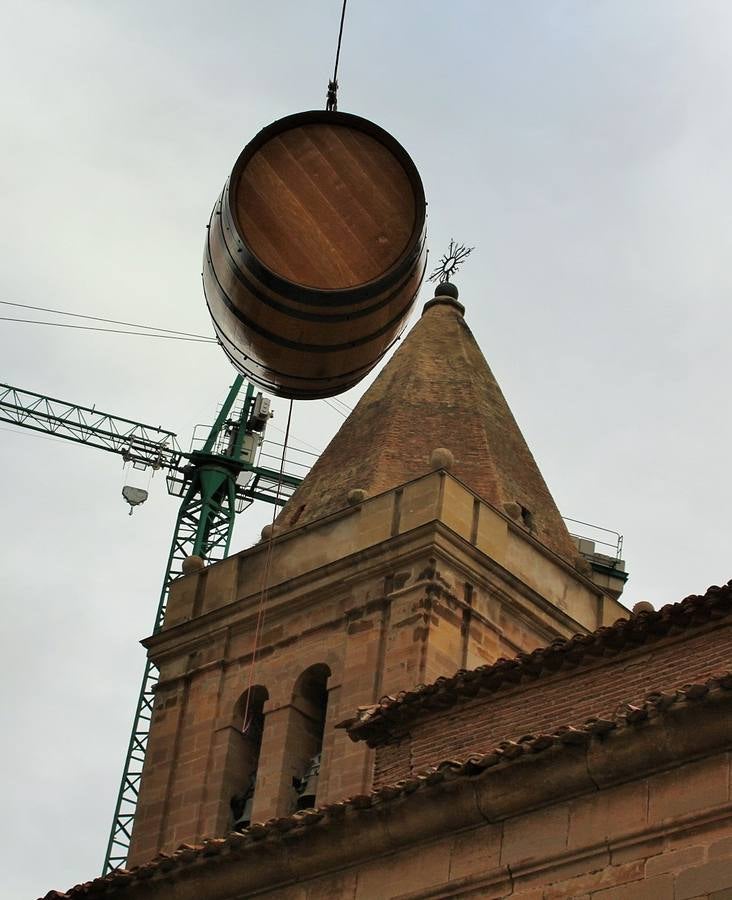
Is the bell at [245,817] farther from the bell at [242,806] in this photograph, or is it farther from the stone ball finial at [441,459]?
the stone ball finial at [441,459]

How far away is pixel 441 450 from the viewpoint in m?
27.6

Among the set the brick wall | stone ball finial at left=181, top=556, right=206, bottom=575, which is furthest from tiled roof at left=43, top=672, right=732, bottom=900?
stone ball finial at left=181, top=556, right=206, bottom=575

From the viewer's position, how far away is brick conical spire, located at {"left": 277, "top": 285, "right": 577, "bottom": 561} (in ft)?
94.5

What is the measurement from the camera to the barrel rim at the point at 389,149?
8547 millimetres

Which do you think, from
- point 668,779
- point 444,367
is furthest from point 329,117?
point 444,367

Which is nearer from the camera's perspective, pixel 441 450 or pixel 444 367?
pixel 441 450

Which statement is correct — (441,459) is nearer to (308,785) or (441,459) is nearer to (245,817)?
(308,785)

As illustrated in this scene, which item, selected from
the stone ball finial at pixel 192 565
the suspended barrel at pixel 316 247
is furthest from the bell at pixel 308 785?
the suspended barrel at pixel 316 247

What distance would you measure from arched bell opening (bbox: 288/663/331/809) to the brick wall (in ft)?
30.2

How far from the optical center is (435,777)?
44.3 feet

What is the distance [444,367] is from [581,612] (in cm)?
522

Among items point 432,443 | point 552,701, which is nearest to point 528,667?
point 552,701

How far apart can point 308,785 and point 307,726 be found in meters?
1.29

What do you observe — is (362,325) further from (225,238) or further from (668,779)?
(668,779)
